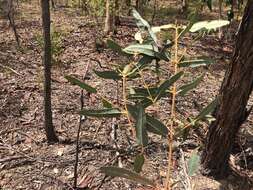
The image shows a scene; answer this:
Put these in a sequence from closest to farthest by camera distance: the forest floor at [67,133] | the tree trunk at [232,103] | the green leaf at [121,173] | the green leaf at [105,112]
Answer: the green leaf at [121,173], the green leaf at [105,112], the tree trunk at [232,103], the forest floor at [67,133]

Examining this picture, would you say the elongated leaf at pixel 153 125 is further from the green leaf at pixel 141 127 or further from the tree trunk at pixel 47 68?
the tree trunk at pixel 47 68

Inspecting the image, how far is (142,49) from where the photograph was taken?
102cm

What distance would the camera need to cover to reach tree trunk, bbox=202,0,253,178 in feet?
7.07

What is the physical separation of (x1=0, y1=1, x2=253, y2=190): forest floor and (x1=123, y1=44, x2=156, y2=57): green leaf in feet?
1.92

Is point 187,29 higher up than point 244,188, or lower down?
higher up


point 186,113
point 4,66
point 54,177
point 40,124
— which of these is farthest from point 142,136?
point 4,66

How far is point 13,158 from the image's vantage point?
2.63m

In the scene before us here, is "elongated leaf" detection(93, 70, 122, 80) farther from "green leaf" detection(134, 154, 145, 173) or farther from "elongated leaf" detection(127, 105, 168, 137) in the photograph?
"green leaf" detection(134, 154, 145, 173)

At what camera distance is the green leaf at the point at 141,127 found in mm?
953

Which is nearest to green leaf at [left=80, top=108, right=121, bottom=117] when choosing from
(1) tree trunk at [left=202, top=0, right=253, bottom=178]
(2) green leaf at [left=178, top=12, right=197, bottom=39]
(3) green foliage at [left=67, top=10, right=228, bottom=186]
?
(3) green foliage at [left=67, top=10, right=228, bottom=186]

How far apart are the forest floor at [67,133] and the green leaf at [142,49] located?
59cm

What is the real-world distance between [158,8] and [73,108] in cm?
592

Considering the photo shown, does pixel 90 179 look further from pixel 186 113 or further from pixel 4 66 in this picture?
pixel 4 66

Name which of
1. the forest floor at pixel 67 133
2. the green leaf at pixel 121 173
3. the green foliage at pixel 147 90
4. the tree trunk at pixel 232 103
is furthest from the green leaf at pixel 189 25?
the tree trunk at pixel 232 103
